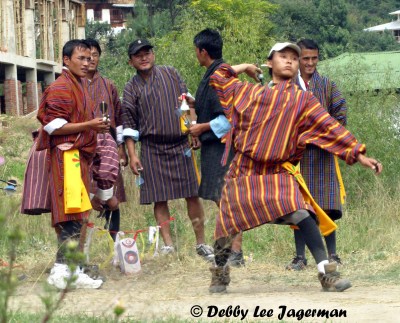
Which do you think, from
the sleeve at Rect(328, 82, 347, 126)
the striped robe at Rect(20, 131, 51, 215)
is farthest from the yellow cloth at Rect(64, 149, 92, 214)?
the sleeve at Rect(328, 82, 347, 126)

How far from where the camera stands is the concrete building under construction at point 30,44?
37.3 m

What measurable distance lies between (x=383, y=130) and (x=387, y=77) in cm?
112

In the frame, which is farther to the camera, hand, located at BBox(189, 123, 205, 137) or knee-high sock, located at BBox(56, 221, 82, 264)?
hand, located at BBox(189, 123, 205, 137)

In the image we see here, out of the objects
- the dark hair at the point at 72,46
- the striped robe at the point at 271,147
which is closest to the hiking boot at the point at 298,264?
the striped robe at the point at 271,147

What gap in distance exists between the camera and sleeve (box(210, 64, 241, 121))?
7.49 m

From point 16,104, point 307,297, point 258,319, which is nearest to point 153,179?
point 307,297

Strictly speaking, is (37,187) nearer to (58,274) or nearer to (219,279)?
(58,274)

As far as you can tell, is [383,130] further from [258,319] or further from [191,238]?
[258,319]

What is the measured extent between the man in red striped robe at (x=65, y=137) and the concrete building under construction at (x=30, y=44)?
90.1 feet

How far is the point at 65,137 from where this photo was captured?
8.07 m

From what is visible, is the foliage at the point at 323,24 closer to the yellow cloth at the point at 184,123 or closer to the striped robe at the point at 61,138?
the yellow cloth at the point at 184,123

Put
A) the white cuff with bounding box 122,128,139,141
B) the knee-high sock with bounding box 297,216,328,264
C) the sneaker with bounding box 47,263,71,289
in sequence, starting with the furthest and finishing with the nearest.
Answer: the white cuff with bounding box 122,128,139,141 < the sneaker with bounding box 47,263,71,289 < the knee-high sock with bounding box 297,216,328,264

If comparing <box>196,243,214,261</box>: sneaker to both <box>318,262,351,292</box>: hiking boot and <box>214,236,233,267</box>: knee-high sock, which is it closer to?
<box>214,236,233,267</box>: knee-high sock

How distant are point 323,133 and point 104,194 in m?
2.25
